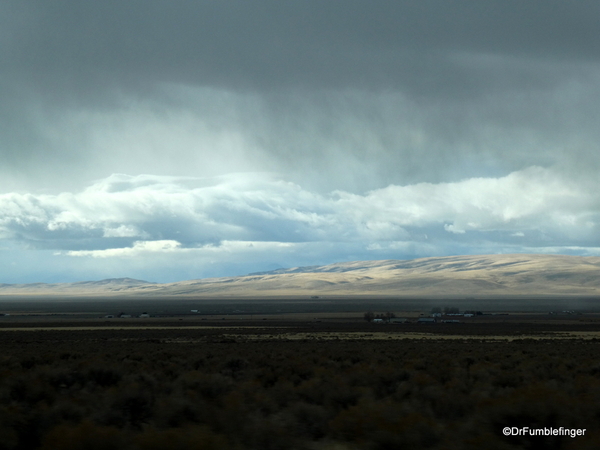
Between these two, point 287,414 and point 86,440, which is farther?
point 287,414

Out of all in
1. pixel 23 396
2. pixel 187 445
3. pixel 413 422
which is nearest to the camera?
pixel 187 445

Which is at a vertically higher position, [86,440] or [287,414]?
[86,440]

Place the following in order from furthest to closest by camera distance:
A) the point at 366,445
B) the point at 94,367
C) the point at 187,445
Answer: the point at 94,367, the point at 366,445, the point at 187,445

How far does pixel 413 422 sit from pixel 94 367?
39.2 feet

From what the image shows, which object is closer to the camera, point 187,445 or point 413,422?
point 187,445

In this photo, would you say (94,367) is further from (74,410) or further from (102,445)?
(102,445)

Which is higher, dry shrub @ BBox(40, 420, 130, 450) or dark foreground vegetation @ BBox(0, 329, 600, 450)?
dry shrub @ BBox(40, 420, 130, 450)

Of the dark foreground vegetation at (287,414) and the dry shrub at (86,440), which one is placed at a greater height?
the dry shrub at (86,440)

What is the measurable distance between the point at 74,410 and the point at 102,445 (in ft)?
9.93

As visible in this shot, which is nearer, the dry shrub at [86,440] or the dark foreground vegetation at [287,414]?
the dry shrub at [86,440]

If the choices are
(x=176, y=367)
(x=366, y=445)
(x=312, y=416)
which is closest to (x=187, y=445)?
(x=366, y=445)

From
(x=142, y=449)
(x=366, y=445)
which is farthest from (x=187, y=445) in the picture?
(x=366, y=445)

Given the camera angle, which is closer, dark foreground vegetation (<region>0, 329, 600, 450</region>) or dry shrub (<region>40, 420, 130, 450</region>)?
dry shrub (<region>40, 420, 130, 450</region>)

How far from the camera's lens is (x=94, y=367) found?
56.1 feet
